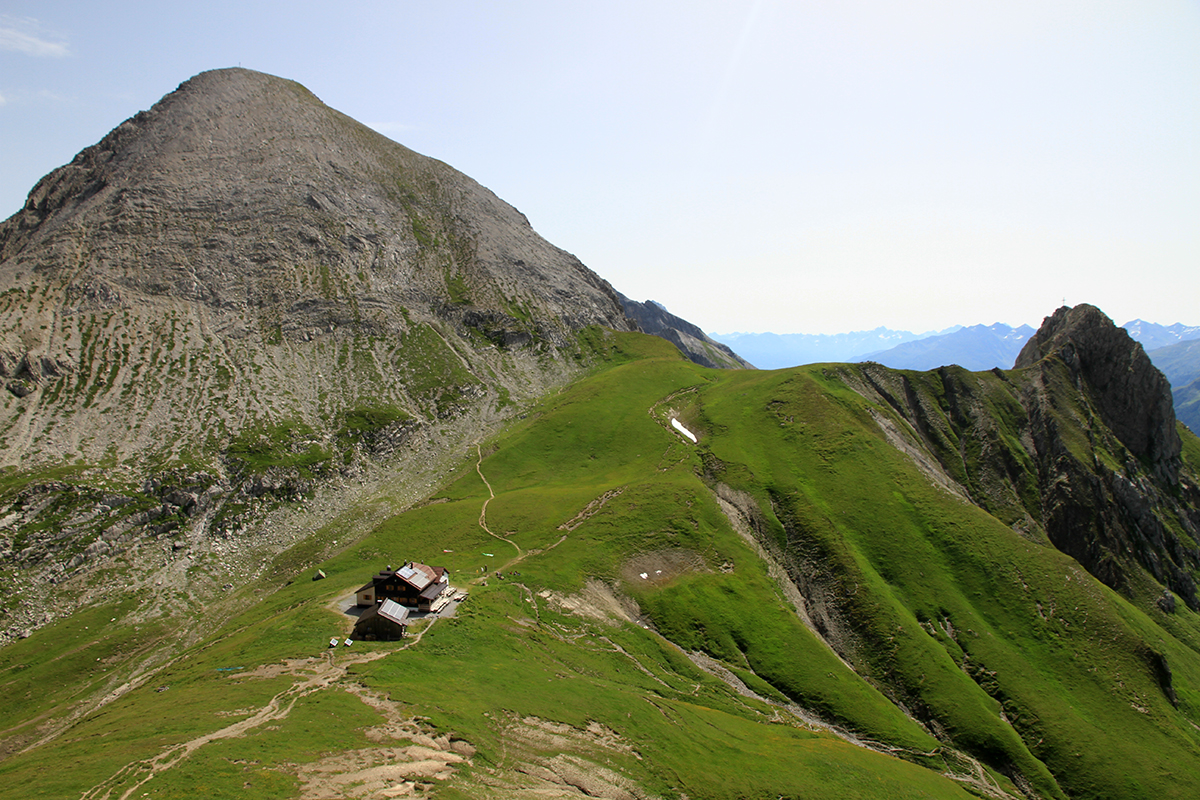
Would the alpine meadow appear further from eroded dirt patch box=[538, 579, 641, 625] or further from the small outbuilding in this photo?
eroded dirt patch box=[538, 579, 641, 625]

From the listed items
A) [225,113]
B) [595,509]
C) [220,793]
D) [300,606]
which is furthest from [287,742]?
[225,113]

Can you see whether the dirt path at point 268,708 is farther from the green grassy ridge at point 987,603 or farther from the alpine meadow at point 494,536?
the green grassy ridge at point 987,603

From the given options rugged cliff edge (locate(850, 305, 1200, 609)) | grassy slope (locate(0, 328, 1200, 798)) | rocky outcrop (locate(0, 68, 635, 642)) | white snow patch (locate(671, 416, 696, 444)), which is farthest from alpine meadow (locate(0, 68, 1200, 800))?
rugged cliff edge (locate(850, 305, 1200, 609))

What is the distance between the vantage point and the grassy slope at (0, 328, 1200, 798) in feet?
120

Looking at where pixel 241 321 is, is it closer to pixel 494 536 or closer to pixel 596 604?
pixel 494 536

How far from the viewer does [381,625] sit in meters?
49.4

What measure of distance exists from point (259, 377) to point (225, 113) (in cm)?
10386

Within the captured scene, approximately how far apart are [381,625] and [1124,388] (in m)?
188

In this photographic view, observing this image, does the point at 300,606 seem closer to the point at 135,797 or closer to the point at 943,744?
the point at 135,797

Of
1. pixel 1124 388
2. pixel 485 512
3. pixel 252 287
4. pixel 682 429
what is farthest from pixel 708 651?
pixel 1124 388

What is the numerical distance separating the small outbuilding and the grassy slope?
1945mm

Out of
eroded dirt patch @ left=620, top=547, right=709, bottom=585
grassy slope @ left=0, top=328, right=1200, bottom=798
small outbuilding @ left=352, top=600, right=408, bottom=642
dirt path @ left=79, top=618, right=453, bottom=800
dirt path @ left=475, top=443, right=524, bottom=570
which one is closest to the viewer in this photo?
dirt path @ left=79, top=618, right=453, bottom=800

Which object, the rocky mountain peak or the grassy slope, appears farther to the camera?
the rocky mountain peak

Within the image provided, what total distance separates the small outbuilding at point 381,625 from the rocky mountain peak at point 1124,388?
168 m
